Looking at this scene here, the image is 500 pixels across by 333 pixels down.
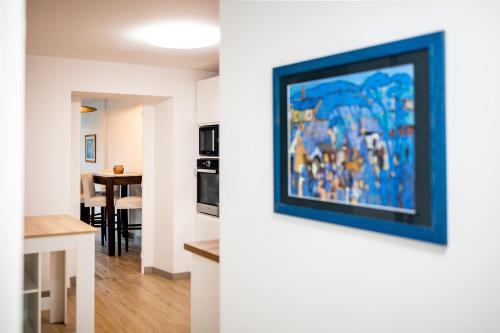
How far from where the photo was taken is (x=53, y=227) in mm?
3262

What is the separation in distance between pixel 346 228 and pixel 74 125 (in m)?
4.01

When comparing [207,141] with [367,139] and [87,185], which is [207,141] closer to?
[87,185]

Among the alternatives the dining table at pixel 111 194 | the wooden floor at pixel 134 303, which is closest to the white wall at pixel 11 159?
the wooden floor at pixel 134 303

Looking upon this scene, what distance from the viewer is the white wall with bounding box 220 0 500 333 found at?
1284 mm

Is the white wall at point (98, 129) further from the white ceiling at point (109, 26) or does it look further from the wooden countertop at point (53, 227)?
the wooden countertop at point (53, 227)

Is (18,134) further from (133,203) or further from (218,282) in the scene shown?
(133,203)

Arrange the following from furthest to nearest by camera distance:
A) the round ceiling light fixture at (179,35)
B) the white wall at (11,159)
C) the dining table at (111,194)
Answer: the dining table at (111,194), the round ceiling light fixture at (179,35), the white wall at (11,159)

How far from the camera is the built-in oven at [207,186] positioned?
477 centimetres

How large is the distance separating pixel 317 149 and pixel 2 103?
117cm

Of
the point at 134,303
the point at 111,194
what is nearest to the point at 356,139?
the point at 134,303

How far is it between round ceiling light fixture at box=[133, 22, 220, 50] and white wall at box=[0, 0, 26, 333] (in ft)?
8.84

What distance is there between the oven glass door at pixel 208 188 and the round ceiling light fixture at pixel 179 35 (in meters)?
1.42

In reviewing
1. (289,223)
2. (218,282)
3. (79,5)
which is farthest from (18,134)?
(79,5)

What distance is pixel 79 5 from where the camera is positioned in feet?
9.78
